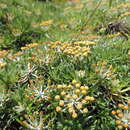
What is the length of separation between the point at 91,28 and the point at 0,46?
2296 mm

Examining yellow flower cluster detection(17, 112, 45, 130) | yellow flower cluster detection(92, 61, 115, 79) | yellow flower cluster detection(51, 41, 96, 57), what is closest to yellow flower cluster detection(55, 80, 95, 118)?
yellow flower cluster detection(17, 112, 45, 130)

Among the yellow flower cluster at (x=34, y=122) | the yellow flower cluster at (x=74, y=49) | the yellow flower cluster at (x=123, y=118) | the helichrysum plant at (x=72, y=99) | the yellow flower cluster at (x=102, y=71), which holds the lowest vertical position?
the yellow flower cluster at (x=34, y=122)

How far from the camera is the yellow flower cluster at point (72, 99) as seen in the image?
95.0 inches

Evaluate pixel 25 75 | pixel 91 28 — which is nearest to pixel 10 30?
pixel 91 28

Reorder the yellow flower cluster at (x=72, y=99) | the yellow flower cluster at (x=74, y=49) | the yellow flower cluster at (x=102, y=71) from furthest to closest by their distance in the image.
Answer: the yellow flower cluster at (x=74, y=49) < the yellow flower cluster at (x=102, y=71) < the yellow flower cluster at (x=72, y=99)

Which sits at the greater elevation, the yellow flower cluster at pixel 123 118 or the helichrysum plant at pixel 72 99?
the helichrysum plant at pixel 72 99

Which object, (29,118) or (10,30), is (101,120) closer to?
(29,118)

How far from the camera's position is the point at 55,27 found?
6.59 m

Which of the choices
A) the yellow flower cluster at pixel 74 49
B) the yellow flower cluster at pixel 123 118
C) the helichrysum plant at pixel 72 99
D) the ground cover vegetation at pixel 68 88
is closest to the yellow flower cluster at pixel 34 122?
the ground cover vegetation at pixel 68 88

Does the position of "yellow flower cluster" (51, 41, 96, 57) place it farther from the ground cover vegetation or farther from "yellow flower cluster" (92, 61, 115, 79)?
"yellow flower cluster" (92, 61, 115, 79)

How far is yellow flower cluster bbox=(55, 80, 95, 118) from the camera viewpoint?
2412 millimetres

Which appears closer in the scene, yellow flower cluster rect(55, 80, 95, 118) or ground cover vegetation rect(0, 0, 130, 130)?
yellow flower cluster rect(55, 80, 95, 118)

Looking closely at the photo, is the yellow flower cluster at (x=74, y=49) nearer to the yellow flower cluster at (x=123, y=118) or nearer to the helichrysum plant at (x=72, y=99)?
the helichrysum plant at (x=72, y=99)

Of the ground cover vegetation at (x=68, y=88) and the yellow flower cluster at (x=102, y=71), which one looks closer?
the ground cover vegetation at (x=68, y=88)
